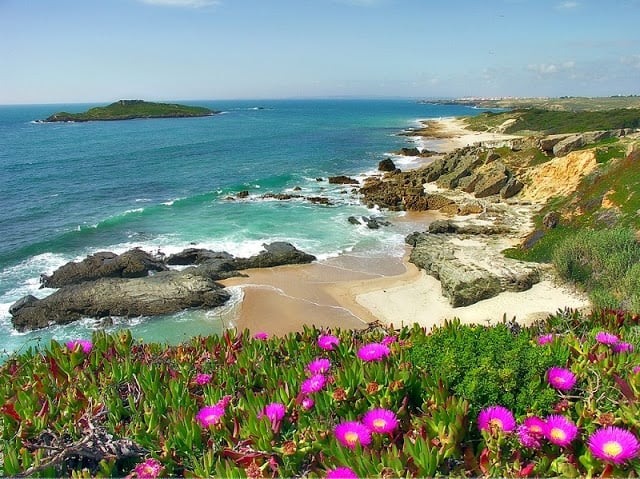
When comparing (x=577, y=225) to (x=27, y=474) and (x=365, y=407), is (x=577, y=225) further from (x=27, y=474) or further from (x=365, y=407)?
(x=27, y=474)

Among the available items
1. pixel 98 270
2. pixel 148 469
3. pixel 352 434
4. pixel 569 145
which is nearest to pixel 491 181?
pixel 569 145

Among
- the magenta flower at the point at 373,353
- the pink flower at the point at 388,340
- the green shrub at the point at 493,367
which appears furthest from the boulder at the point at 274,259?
the green shrub at the point at 493,367

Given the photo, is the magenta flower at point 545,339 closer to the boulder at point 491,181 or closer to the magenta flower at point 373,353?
the magenta flower at point 373,353

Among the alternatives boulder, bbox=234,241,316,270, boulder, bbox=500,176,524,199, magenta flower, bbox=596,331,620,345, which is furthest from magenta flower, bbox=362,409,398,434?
boulder, bbox=500,176,524,199

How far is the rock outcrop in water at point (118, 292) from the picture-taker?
19.0 meters

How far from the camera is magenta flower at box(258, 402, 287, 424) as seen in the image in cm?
307

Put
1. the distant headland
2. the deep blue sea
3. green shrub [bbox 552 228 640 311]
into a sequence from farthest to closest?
the distant headland, the deep blue sea, green shrub [bbox 552 228 640 311]

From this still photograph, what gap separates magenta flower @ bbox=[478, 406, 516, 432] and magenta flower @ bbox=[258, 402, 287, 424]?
4.14 feet

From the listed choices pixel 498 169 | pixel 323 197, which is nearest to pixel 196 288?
pixel 323 197

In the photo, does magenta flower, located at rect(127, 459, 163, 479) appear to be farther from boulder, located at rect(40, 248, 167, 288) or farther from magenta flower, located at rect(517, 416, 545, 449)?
boulder, located at rect(40, 248, 167, 288)

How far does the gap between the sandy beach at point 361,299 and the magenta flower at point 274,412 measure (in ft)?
40.5

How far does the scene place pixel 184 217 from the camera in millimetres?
33688

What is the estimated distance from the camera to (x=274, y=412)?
122 inches

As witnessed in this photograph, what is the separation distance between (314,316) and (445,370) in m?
14.9
